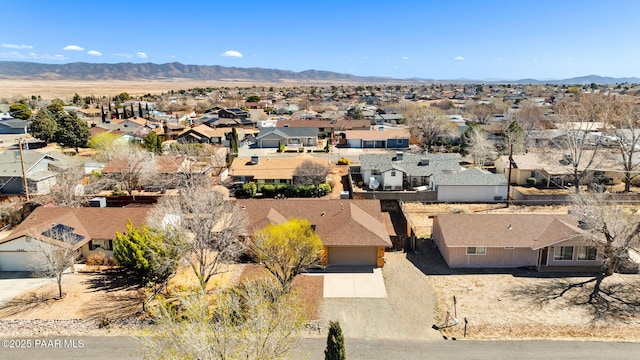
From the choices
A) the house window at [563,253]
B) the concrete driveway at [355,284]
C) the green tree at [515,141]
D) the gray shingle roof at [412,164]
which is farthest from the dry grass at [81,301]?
the green tree at [515,141]

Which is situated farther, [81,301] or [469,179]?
[469,179]

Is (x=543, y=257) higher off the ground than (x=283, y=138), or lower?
lower

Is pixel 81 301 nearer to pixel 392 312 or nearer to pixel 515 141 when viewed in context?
pixel 392 312

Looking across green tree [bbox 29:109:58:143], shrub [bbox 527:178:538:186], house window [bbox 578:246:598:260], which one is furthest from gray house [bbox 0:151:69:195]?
shrub [bbox 527:178:538:186]

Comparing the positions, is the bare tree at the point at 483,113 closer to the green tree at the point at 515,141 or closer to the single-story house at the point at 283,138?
the green tree at the point at 515,141

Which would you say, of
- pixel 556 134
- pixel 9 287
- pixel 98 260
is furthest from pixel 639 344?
pixel 556 134

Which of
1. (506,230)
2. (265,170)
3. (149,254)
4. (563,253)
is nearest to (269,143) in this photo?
(265,170)

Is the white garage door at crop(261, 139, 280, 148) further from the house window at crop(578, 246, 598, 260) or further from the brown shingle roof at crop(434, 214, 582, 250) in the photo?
the house window at crop(578, 246, 598, 260)
